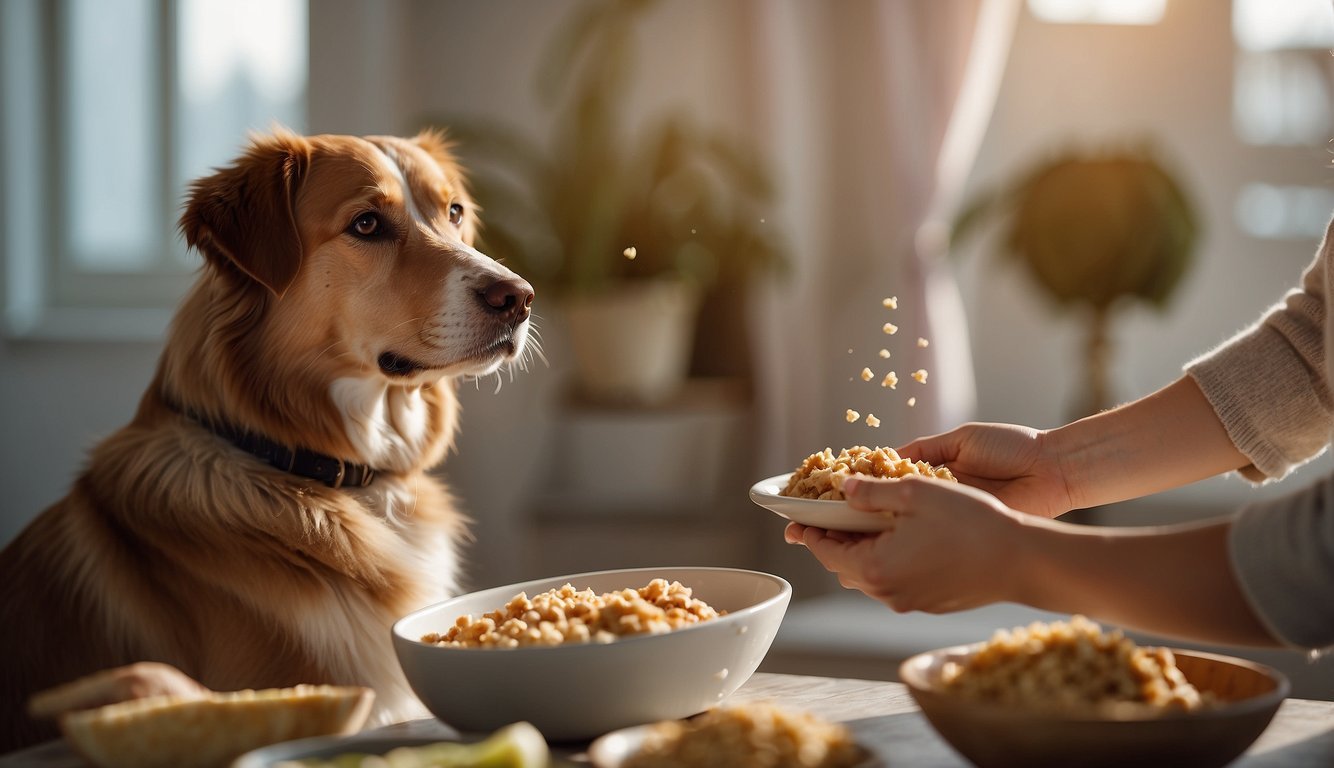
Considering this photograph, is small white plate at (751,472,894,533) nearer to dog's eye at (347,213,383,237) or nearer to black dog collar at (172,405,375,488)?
black dog collar at (172,405,375,488)

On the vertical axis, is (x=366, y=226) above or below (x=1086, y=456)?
above

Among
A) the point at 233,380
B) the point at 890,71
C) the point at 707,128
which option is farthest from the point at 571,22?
the point at 233,380

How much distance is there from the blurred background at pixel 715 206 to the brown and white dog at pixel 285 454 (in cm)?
162

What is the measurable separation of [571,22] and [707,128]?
526mm

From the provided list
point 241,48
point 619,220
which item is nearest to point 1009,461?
point 619,220

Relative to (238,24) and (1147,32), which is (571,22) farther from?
(1147,32)

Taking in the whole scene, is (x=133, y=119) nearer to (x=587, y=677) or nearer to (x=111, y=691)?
(x=111, y=691)

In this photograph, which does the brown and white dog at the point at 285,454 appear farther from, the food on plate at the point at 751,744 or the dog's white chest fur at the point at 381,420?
the food on plate at the point at 751,744

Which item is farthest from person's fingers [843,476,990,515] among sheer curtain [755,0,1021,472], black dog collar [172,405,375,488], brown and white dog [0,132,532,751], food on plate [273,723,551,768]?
sheer curtain [755,0,1021,472]

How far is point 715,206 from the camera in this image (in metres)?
3.46

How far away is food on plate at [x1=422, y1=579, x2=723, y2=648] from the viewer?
3.12 ft

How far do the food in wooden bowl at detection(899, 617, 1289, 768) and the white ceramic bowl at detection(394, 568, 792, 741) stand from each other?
16cm

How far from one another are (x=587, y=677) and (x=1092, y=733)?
37cm

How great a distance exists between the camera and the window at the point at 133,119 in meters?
3.68
